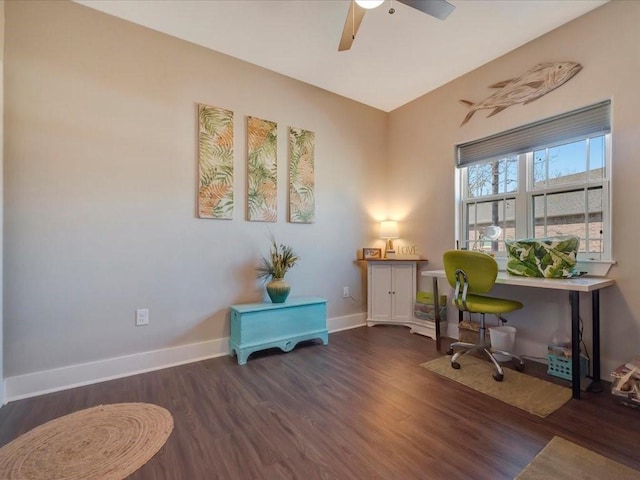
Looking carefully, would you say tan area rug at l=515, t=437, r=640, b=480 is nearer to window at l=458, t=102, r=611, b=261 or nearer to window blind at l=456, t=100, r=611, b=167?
window at l=458, t=102, r=611, b=261

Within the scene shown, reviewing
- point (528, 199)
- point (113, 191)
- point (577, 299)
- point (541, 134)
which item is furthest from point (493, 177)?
point (113, 191)

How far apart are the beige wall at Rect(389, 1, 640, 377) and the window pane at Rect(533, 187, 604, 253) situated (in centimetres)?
15

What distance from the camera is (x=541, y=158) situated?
270 cm

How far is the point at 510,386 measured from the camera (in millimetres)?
2096

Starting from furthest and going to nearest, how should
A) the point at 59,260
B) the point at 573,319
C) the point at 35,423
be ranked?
the point at 59,260, the point at 573,319, the point at 35,423

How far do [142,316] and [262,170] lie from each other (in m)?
1.68

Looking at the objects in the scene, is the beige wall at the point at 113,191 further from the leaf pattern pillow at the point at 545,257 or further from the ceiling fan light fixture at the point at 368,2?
the leaf pattern pillow at the point at 545,257

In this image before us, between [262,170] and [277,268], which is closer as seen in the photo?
[277,268]

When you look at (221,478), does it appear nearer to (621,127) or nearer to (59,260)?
(59,260)

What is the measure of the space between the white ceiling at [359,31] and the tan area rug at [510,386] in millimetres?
2624

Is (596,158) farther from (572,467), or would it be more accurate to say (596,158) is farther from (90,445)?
(90,445)

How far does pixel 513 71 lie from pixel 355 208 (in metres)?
2.05

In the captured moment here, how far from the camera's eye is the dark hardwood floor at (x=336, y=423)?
1352mm

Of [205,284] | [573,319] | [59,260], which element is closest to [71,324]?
[59,260]
